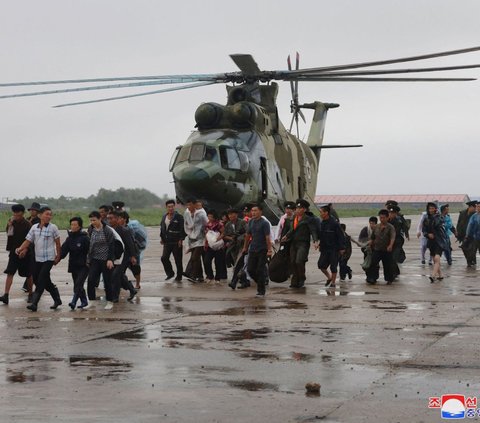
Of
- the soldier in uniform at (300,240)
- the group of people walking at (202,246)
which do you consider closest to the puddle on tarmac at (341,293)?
Answer: the soldier in uniform at (300,240)

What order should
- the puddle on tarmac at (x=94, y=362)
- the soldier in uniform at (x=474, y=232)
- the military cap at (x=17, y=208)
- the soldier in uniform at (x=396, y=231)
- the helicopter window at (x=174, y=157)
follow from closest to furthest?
the puddle on tarmac at (x=94, y=362), the military cap at (x=17, y=208), the soldier in uniform at (x=396, y=231), the soldier in uniform at (x=474, y=232), the helicopter window at (x=174, y=157)

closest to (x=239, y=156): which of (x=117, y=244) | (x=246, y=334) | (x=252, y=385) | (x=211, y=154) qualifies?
(x=211, y=154)

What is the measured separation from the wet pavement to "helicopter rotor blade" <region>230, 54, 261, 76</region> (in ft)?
37.2

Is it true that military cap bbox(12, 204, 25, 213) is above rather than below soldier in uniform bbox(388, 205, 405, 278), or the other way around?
above

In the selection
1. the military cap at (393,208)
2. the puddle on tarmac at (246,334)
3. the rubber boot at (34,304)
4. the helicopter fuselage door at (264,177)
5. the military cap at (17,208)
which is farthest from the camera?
the helicopter fuselage door at (264,177)

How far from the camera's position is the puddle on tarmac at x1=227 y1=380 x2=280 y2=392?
8.66 metres

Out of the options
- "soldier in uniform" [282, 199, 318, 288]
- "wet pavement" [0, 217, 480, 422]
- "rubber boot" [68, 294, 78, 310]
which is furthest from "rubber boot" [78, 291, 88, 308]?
"soldier in uniform" [282, 199, 318, 288]

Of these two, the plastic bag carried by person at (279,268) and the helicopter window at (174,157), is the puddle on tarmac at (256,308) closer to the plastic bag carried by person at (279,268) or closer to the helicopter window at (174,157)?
the plastic bag carried by person at (279,268)

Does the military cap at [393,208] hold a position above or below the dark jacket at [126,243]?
above

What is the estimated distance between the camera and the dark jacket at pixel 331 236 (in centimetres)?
1941

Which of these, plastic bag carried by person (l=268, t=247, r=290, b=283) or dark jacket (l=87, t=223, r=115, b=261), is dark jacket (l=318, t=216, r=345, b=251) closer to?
plastic bag carried by person (l=268, t=247, r=290, b=283)

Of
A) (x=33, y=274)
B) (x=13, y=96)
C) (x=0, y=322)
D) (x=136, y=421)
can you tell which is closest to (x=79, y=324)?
(x=0, y=322)

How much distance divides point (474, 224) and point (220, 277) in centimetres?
712

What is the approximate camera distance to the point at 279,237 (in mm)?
20688
